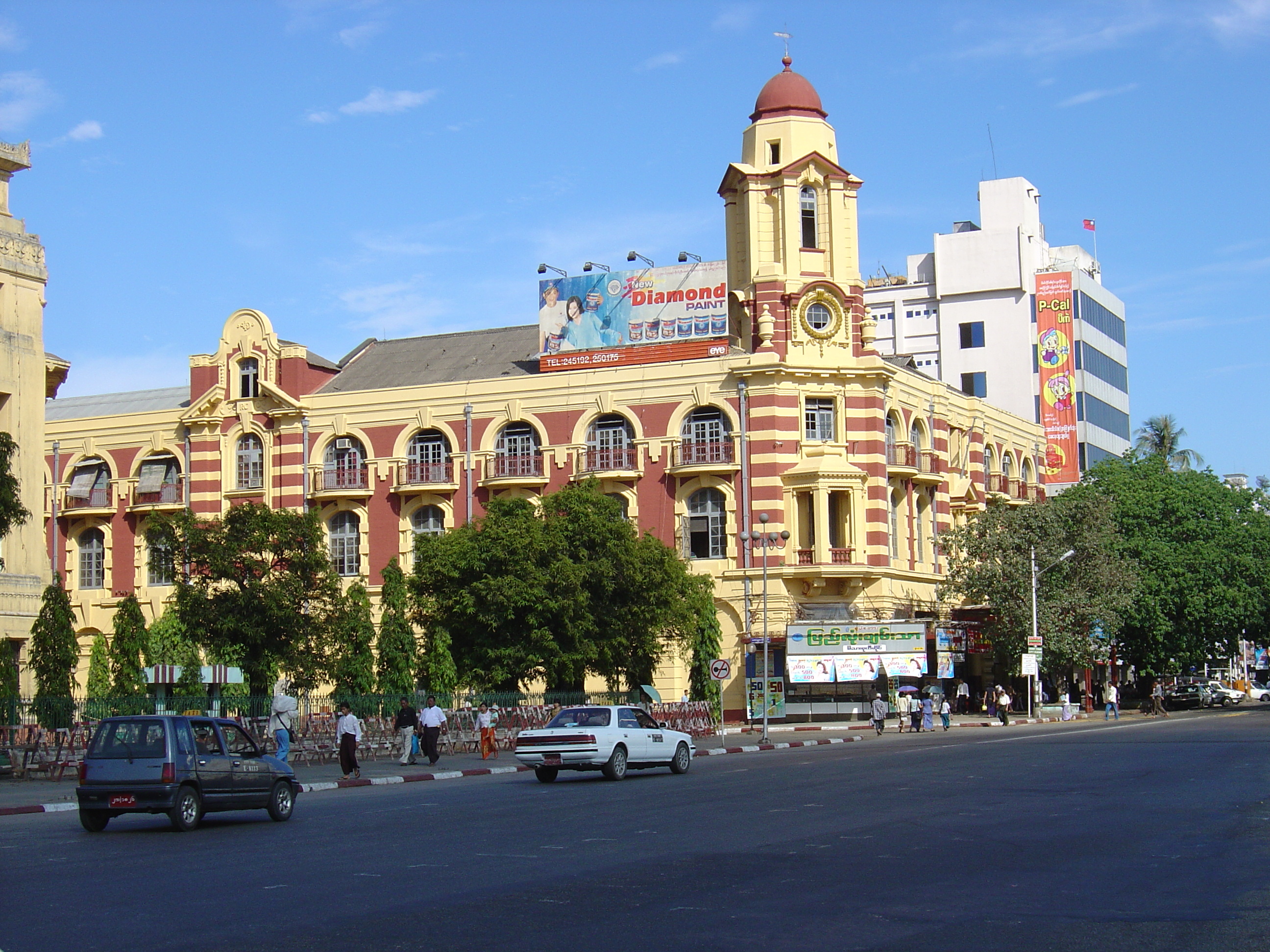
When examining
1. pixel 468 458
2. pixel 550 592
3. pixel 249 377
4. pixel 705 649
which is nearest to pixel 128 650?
pixel 550 592

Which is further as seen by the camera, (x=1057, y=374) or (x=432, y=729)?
(x=1057, y=374)

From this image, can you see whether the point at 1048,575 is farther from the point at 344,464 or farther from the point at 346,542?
the point at 344,464

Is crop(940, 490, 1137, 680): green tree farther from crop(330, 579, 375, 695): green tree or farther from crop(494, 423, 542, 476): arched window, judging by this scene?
crop(330, 579, 375, 695): green tree

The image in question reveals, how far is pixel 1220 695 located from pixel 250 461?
4700cm

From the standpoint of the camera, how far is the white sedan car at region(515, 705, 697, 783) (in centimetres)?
2809

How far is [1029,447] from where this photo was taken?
76.6 m

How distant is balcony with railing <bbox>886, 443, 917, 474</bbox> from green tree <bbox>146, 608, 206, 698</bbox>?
89.1ft

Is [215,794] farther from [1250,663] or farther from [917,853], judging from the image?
[1250,663]

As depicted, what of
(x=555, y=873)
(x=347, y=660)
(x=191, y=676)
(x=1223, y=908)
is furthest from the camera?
(x=347, y=660)

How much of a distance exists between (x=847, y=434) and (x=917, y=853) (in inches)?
1706

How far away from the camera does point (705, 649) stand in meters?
52.8

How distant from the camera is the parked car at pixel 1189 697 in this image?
2817 inches

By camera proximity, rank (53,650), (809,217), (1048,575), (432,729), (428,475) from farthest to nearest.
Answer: (428,475) → (1048,575) → (809,217) → (432,729) → (53,650)

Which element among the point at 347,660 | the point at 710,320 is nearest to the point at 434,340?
the point at 710,320
